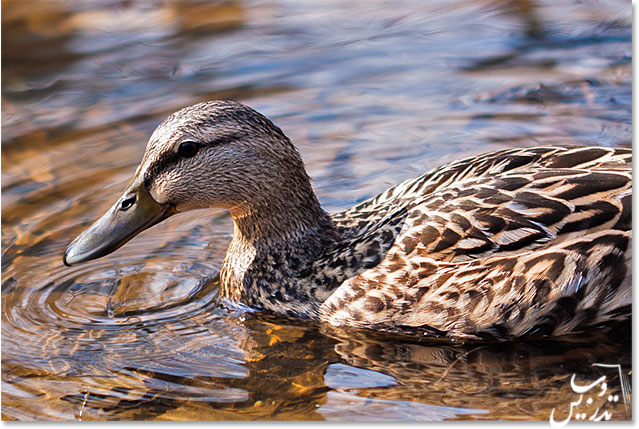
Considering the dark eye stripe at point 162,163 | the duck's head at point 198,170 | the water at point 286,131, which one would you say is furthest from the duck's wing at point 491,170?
the dark eye stripe at point 162,163

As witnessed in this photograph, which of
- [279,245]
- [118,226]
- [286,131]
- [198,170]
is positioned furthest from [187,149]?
[286,131]

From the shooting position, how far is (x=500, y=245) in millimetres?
6055

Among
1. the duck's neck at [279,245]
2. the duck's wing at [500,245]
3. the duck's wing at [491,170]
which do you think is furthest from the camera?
the duck's neck at [279,245]

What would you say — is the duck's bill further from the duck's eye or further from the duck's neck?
the duck's neck

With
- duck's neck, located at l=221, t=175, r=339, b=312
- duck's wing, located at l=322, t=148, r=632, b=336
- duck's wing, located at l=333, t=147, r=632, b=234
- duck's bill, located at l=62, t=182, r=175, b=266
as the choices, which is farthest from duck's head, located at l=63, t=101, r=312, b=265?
duck's wing, located at l=322, t=148, r=632, b=336

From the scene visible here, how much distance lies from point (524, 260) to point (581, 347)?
2.27 feet

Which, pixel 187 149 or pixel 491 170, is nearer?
pixel 187 149

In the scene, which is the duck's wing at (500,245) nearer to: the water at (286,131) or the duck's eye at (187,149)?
the water at (286,131)

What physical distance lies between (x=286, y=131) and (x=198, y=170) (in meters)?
2.60

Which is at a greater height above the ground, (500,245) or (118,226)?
(118,226)

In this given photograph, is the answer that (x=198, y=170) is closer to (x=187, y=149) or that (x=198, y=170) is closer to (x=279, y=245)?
(x=187, y=149)

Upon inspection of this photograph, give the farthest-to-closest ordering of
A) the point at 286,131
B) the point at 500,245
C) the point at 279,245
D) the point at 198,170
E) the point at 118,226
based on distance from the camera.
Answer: the point at 286,131 < the point at 279,245 < the point at 198,170 < the point at 118,226 < the point at 500,245

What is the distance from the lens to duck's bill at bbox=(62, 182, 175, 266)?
641cm

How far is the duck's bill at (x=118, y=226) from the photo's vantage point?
6414mm
